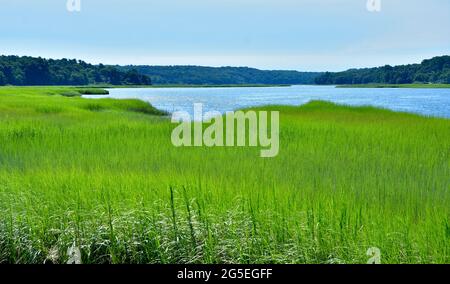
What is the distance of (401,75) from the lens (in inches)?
1778

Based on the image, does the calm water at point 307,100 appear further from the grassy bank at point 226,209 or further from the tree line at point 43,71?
the grassy bank at point 226,209

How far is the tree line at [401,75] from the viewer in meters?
35.4

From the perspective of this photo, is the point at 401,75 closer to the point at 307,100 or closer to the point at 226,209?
the point at 307,100

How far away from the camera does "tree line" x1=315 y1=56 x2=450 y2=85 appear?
116 feet

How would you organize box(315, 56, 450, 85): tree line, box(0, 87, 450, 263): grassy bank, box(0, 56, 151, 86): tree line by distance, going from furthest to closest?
box(0, 56, 151, 86): tree line, box(315, 56, 450, 85): tree line, box(0, 87, 450, 263): grassy bank

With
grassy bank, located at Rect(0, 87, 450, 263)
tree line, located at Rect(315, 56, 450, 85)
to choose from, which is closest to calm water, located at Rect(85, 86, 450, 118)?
tree line, located at Rect(315, 56, 450, 85)

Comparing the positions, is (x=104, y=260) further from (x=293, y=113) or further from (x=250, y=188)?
(x=293, y=113)

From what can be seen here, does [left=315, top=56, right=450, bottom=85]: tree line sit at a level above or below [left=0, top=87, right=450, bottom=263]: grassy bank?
above

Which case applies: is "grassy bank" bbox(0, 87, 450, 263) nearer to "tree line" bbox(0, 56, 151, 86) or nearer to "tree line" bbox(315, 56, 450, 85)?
"tree line" bbox(315, 56, 450, 85)

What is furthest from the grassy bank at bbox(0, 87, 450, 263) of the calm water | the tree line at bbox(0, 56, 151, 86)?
the tree line at bbox(0, 56, 151, 86)

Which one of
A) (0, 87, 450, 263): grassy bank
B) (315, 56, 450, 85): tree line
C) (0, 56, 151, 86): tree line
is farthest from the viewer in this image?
(0, 56, 151, 86): tree line

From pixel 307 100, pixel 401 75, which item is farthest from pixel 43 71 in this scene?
pixel 401 75

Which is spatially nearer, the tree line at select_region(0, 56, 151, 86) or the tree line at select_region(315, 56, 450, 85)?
the tree line at select_region(315, 56, 450, 85)
